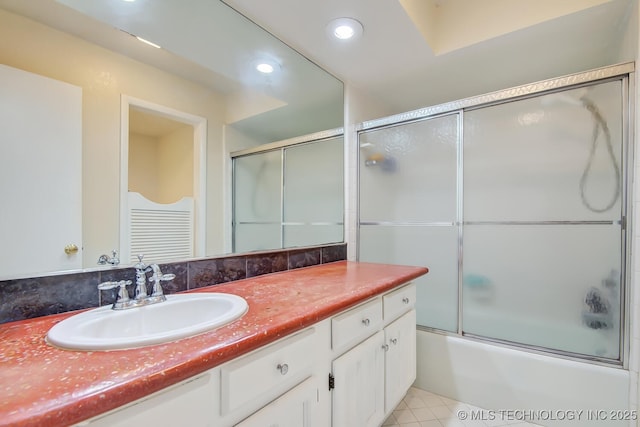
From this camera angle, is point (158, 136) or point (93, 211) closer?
point (93, 211)

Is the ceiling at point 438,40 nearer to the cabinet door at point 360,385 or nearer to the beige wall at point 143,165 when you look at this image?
the beige wall at point 143,165

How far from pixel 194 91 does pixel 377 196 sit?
147 cm

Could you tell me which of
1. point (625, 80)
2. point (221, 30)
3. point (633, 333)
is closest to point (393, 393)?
point (633, 333)

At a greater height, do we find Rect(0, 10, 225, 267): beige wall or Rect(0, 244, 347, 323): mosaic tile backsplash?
Rect(0, 10, 225, 267): beige wall

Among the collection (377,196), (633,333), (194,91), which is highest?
(194,91)

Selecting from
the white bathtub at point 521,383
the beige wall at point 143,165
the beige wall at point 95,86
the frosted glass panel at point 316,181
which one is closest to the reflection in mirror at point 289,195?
the frosted glass panel at point 316,181

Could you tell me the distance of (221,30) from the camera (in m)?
1.52

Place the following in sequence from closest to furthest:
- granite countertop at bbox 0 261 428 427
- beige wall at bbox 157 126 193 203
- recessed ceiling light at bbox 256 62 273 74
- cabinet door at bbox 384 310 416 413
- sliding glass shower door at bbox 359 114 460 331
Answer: granite countertop at bbox 0 261 428 427 → beige wall at bbox 157 126 193 203 → cabinet door at bbox 384 310 416 413 → recessed ceiling light at bbox 256 62 273 74 → sliding glass shower door at bbox 359 114 460 331

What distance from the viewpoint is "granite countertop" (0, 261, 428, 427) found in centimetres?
47

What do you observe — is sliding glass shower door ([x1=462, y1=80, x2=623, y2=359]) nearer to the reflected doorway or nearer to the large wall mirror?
the large wall mirror

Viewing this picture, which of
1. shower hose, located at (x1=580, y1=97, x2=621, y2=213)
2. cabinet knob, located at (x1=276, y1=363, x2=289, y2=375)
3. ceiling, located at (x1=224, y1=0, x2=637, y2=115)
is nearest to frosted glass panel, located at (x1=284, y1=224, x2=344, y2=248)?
cabinet knob, located at (x1=276, y1=363, x2=289, y2=375)

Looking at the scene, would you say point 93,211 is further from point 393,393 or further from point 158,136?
point 393,393

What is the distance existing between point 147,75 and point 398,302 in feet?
4.98

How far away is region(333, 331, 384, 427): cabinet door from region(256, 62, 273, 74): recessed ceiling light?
62.0 inches
